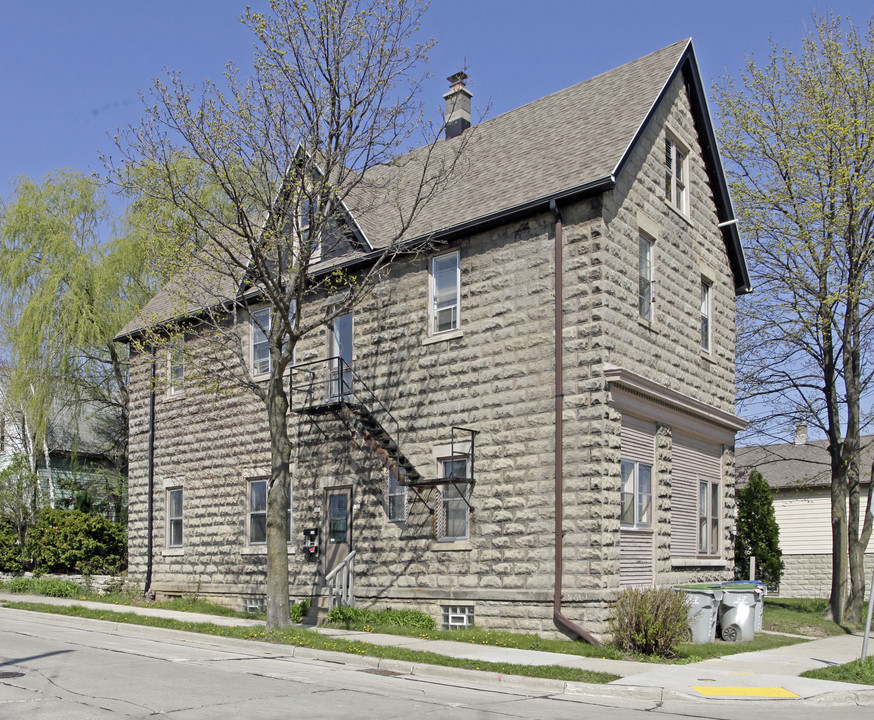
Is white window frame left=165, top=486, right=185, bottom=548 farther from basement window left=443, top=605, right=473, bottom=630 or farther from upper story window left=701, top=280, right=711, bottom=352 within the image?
upper story window left=701, top=280, right=711, bottom=352

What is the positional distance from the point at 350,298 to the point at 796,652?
9.89 m

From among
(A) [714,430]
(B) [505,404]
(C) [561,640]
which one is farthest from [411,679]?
(A) [714,430]

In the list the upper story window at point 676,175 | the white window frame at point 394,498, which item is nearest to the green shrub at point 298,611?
the white window frame at point 394,498

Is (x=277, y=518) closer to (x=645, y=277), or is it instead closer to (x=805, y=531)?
(x=645, y=277)

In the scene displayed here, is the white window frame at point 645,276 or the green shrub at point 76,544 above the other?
the white window frame at point 645,276

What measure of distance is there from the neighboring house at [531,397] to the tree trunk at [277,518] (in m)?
2.68

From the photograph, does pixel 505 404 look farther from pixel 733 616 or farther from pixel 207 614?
pixel 207 614

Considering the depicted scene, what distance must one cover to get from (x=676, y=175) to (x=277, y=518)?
37.2 ft

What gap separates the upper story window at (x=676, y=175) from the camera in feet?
64.2

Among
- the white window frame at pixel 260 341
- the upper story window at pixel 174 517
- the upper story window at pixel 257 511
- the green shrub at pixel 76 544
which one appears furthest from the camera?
the green shrub at pixel 76 544

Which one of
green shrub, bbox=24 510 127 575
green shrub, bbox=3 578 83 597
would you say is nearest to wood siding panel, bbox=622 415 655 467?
green shrub, bbox=3 578 83 597

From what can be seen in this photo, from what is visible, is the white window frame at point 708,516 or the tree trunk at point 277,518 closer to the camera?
the tree trunk at point 277,518

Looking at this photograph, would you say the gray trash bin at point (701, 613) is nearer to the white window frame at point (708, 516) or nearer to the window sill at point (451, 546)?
the white window frame at point (708, 516)

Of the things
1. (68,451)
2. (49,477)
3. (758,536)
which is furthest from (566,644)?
(68,451)
